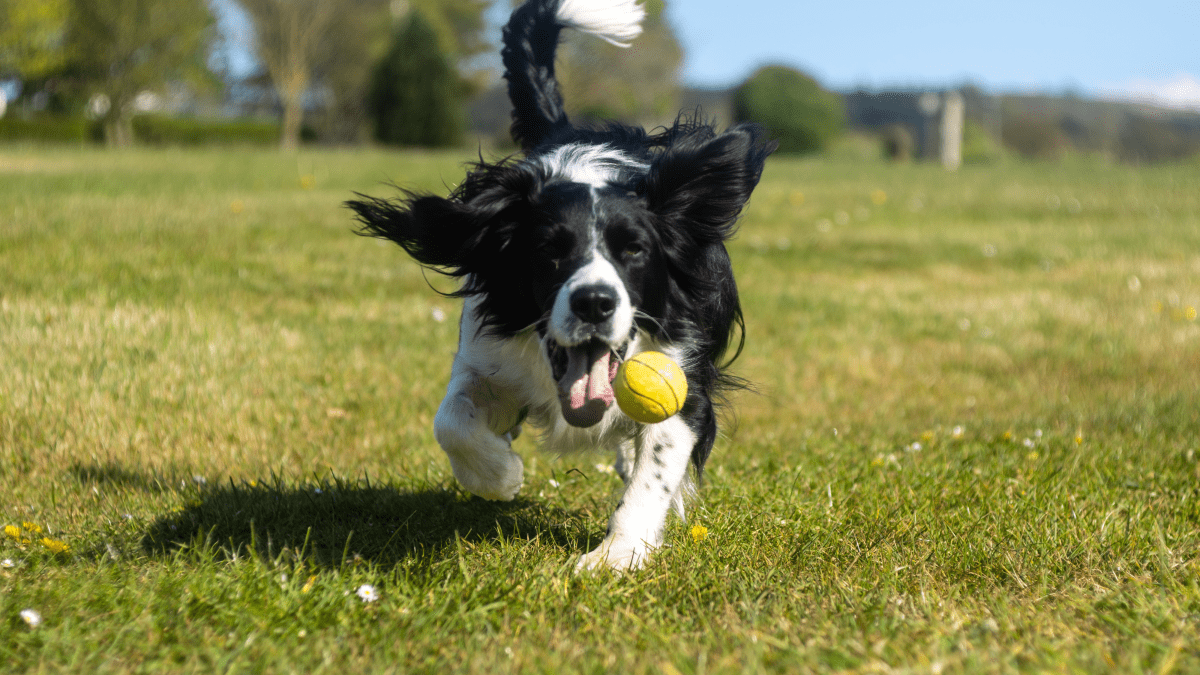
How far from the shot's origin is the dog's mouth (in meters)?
2.77

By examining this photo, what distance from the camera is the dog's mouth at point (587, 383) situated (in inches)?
109

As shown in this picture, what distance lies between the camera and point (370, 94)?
31.8 metres

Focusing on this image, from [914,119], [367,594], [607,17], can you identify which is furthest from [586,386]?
[914,119]

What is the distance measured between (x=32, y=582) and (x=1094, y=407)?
16.0 ft

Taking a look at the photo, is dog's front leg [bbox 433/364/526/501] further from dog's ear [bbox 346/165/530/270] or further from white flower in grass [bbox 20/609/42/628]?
white flower in grass [bbox 20/609/42/628]

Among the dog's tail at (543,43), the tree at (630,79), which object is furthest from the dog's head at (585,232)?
the tree at (630,79)

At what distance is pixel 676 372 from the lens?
2814 millimetres

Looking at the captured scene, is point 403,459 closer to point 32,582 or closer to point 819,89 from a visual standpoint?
point 32,582

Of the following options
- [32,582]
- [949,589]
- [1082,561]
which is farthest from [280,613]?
[1082,561]

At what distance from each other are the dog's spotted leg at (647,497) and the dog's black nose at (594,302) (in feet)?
2.02

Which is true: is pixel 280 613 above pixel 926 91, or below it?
below

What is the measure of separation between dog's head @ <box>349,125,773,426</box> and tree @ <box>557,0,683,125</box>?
1378 inches

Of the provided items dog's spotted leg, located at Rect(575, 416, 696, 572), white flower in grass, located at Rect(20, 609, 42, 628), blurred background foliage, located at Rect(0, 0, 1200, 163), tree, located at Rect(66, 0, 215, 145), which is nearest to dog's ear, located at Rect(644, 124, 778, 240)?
dog's spotted leg, located at Rect(575, 416, 696, 572)

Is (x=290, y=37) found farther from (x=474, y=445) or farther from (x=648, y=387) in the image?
(x=648, y=387)
